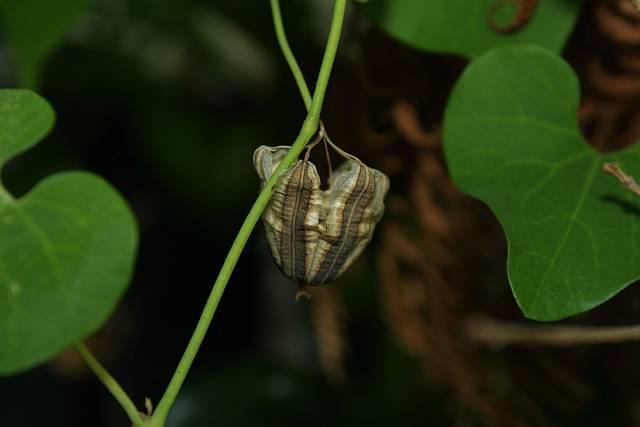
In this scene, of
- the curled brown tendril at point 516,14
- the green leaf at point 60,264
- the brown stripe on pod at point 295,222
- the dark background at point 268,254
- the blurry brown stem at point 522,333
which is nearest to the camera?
the green leaf at point 60,264

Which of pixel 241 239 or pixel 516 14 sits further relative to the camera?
pixel 516 14

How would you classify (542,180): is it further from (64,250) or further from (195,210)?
(195,210)

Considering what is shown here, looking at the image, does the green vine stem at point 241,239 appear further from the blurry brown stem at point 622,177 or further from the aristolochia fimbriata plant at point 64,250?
the blurry brown stem at point 622,177

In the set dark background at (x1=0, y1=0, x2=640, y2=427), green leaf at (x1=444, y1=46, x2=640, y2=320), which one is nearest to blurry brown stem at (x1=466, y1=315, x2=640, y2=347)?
dark background at (x1=0, y1=0, x2=640, y2=427)

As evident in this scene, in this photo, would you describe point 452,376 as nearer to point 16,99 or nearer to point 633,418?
point 633,418

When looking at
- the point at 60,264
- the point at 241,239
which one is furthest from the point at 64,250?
the point at 241,239

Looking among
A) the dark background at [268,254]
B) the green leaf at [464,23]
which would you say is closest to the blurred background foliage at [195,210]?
the dark background at [268,254]
